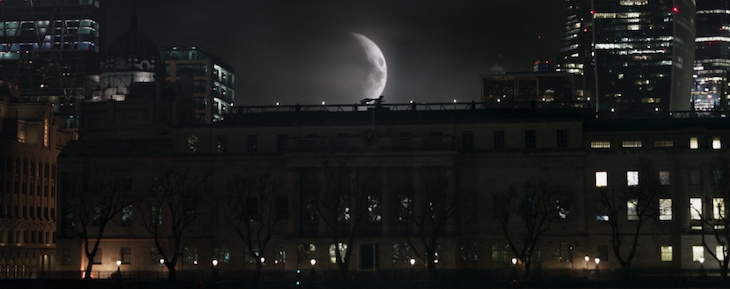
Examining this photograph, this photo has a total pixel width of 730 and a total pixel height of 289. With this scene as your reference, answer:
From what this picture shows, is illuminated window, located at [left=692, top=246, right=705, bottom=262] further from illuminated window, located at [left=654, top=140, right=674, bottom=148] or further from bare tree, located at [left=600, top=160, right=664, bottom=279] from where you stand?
illuminated window, located at [left=654, top=140, right=674, bottom=148]

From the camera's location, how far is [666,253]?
14812 centimetres

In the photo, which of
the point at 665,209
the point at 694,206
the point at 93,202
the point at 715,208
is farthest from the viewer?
the point at 93,202

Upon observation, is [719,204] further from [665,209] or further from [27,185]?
[27,185]

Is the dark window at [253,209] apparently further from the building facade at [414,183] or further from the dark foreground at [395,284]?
the dark foreground at [395,284]

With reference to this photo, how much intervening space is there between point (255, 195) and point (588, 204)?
134 ft

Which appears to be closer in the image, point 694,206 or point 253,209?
point 694,206

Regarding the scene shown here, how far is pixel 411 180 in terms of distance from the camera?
14888cm

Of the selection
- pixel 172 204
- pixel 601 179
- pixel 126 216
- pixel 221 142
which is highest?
pixel 221 142

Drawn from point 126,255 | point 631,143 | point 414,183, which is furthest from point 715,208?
point 126,255

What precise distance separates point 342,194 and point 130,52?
45373mm

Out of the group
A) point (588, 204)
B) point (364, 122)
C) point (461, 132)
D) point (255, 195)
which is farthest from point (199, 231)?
point (588, 204)

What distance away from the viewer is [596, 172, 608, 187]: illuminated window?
151125mm

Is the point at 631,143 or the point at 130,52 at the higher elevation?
the point at 130,52

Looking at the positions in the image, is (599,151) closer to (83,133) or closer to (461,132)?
(461,132)
